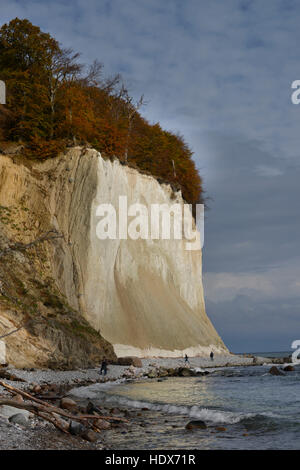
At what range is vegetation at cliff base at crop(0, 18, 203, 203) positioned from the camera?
34.2 meters

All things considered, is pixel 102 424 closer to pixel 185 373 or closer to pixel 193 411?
pixel 193 411

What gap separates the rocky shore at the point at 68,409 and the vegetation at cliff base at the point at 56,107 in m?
17.1

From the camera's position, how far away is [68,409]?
10961 mm

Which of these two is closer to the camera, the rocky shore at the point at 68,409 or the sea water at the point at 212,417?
the rocky shore at the point at 68,409

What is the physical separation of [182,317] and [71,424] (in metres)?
30.8

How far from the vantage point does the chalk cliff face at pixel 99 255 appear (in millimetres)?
30750

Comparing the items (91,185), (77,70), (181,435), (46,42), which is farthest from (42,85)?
(181,435)

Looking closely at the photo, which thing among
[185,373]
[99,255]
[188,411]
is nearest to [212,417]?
[188,411]

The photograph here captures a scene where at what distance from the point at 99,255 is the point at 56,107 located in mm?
12443

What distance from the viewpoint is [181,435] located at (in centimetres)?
922

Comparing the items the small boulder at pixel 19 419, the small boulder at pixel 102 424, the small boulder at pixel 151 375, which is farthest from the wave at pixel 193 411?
the small boulder at pixel 151 375

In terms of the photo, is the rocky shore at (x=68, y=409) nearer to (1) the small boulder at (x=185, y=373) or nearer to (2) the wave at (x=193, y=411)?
(1) the small boulder at (x=185, y=373)

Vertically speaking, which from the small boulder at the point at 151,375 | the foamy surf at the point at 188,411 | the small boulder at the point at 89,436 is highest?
the small boulder at the point at 89,436

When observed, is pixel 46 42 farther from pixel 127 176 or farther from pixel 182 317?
pixel 182 317
